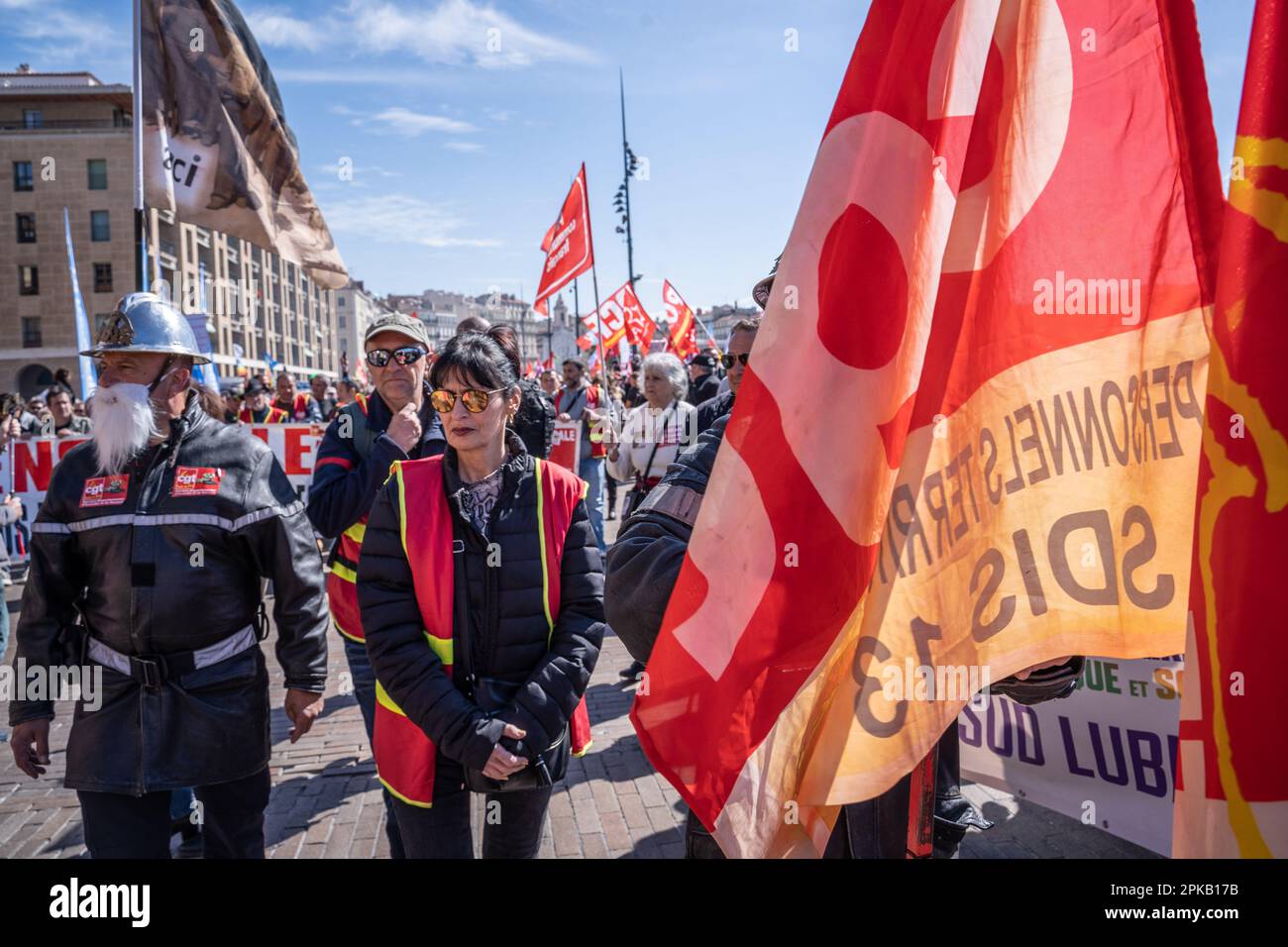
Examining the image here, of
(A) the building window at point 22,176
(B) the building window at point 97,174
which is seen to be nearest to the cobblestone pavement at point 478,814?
(B) the building window at point 97,174

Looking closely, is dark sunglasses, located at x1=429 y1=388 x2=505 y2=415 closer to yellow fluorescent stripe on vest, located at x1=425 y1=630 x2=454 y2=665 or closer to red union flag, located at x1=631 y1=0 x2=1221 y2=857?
yellow fluorescent stripe on vest, located at x1=425 y1=630 x2=454 y2=665

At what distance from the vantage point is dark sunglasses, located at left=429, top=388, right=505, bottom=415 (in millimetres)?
2734

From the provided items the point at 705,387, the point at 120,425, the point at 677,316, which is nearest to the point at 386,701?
the point at 120,425

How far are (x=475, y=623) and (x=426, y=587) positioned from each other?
178 mm

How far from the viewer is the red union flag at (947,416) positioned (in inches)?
56.3

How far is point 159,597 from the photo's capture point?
8.93 ft

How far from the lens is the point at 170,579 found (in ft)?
8.98

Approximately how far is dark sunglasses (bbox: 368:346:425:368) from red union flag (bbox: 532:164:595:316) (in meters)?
8.38

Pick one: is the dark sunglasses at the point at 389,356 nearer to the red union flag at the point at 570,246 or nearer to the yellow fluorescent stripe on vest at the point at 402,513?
the yellow fluorescent stripe on vest at the point at 402,513

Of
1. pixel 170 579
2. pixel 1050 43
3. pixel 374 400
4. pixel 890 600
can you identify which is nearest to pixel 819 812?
pixel 890 600
